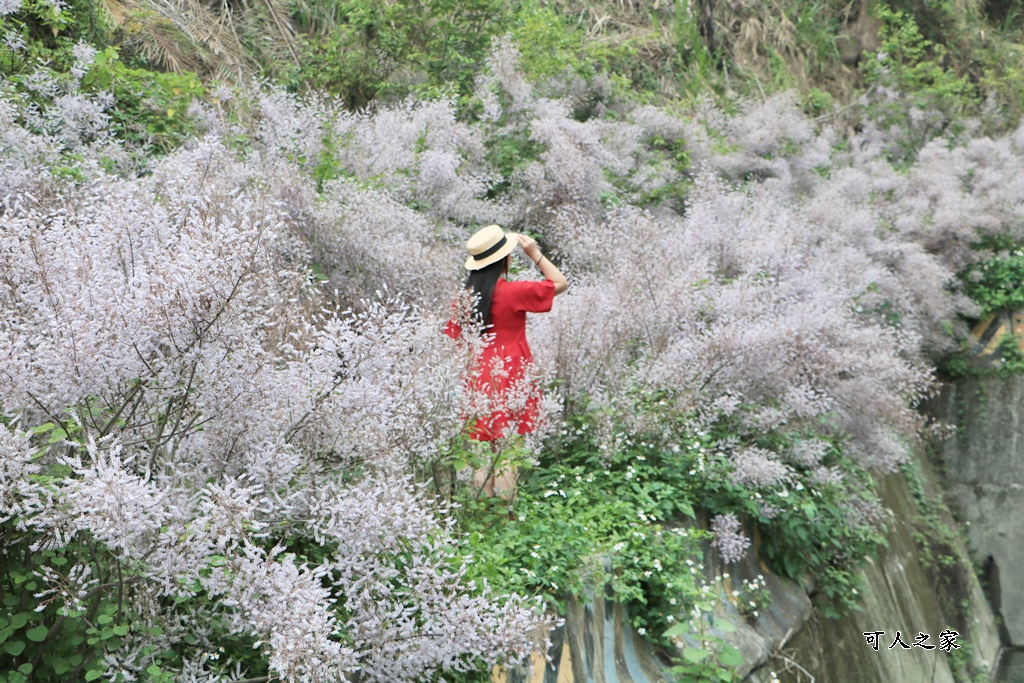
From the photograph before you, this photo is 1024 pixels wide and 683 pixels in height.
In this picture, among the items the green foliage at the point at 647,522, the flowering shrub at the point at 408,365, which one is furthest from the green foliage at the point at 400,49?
the green foliage at the point at 647,522

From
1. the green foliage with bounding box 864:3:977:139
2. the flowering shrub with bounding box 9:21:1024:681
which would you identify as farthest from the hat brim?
the green foliage with bounding box 864:3:977:139

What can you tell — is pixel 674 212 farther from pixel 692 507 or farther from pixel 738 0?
pixel 738 0

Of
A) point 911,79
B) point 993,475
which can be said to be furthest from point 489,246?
point 911,79

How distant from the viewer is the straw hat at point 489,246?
17.9 feet

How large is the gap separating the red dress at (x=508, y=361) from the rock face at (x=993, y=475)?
8.68 metres

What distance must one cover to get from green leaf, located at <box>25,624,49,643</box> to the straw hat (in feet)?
10.7

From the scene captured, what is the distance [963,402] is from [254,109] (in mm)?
9259

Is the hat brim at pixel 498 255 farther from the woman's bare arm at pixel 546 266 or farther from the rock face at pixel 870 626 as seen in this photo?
the rock face at pixel 870 626

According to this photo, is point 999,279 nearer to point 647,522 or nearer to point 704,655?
point 647,522

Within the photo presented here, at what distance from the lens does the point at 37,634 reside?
8.55 ft

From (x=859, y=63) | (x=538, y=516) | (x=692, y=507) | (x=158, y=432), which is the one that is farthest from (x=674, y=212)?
(x=859, y=63)

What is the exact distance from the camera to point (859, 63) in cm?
1742

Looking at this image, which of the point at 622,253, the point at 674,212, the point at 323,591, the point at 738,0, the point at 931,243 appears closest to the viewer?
the point at 323,591

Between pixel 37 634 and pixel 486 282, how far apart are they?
3.28m
